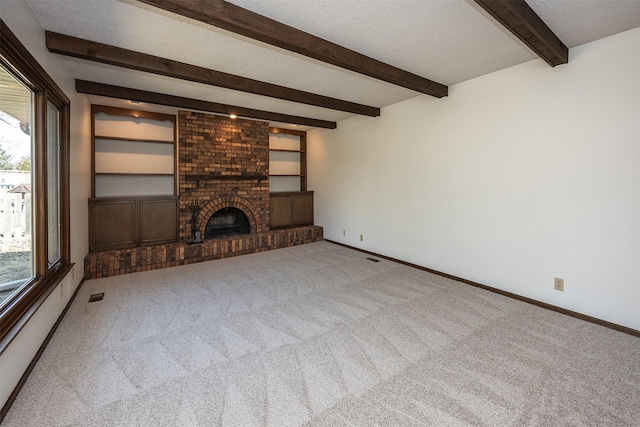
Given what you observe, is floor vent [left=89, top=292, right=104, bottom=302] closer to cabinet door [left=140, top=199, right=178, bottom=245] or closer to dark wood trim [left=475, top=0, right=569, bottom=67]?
cabinet door [left=140, top=199, right=178, bottom=245]

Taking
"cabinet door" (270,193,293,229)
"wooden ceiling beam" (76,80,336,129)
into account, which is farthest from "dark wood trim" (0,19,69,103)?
"cabinet door" (270,193,293,229)

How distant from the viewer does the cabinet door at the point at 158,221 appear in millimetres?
4875

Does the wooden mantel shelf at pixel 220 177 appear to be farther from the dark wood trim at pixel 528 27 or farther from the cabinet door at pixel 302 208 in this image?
the dark wood trim at pixel 528 27

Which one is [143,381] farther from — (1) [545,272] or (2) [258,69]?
(1) [545,272]

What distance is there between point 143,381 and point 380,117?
15.3ft

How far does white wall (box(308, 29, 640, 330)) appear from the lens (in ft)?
8.50

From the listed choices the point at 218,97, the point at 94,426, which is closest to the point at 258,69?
the point at 218,97

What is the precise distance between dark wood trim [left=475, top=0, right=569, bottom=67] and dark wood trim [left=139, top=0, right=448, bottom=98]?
1.20 meters

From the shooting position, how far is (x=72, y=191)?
3.26 metres

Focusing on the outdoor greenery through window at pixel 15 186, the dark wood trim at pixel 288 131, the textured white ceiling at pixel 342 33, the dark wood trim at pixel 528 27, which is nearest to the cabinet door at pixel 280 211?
the dark wood trim at pixel 288 131

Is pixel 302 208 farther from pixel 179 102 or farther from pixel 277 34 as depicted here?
pixel 277 34

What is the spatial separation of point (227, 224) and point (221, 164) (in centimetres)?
124

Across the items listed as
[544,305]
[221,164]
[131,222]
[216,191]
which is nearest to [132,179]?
[131,222]

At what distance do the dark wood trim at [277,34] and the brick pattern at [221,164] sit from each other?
325 centimetres
